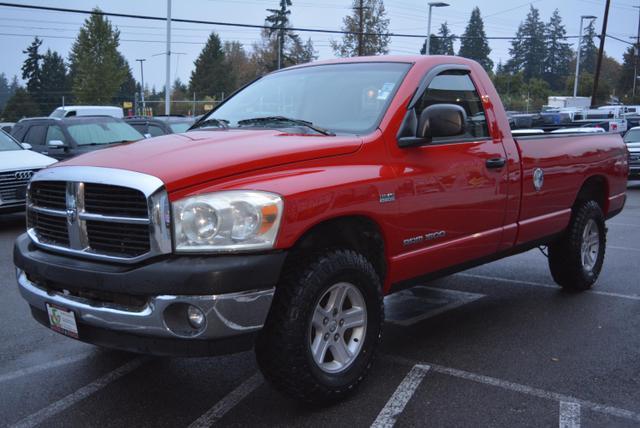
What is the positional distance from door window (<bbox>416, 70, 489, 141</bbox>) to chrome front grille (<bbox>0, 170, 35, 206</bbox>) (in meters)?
7.26

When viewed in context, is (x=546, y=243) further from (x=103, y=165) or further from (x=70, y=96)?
(x=70, y=96)

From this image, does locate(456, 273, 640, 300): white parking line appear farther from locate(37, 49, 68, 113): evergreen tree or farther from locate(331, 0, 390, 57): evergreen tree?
locate(37, 49, 68, 113): evergreen tree

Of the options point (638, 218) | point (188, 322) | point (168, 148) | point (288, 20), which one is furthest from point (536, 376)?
point (288, 20)

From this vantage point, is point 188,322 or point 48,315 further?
point 48,315

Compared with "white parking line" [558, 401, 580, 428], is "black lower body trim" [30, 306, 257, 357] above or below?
above

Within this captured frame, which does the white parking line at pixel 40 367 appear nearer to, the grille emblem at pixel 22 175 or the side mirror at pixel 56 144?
the grille emblem at pixel 22 175

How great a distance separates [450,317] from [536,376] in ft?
4.56

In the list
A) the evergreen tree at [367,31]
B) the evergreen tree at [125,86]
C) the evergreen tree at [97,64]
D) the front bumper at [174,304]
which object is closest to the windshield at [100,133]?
the front bumper at [174,304]

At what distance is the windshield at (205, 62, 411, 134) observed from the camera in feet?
13.6

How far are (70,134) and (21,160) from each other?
2686 mm

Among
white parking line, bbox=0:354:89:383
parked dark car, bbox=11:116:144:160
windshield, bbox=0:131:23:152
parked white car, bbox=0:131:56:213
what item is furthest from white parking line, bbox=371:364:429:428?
parked dark car, bbox=11:116:144:160

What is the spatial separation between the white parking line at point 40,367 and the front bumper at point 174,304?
3.80ft

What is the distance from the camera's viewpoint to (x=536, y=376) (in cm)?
409

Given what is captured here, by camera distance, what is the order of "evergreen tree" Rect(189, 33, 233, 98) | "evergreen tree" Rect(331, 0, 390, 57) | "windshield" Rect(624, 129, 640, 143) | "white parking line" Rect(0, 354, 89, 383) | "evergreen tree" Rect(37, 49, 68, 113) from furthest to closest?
"evergreen tree" Rect(189, 33, 233, 98)
"evergreen tree" Rect(37, 49, 68, 113)
"evergreen tree" Rect(331, 0, 390, 57)
"windshield" Rect(624, 129, 640, 143)
"white parking line" Rect(0, 354, 89, 383)
